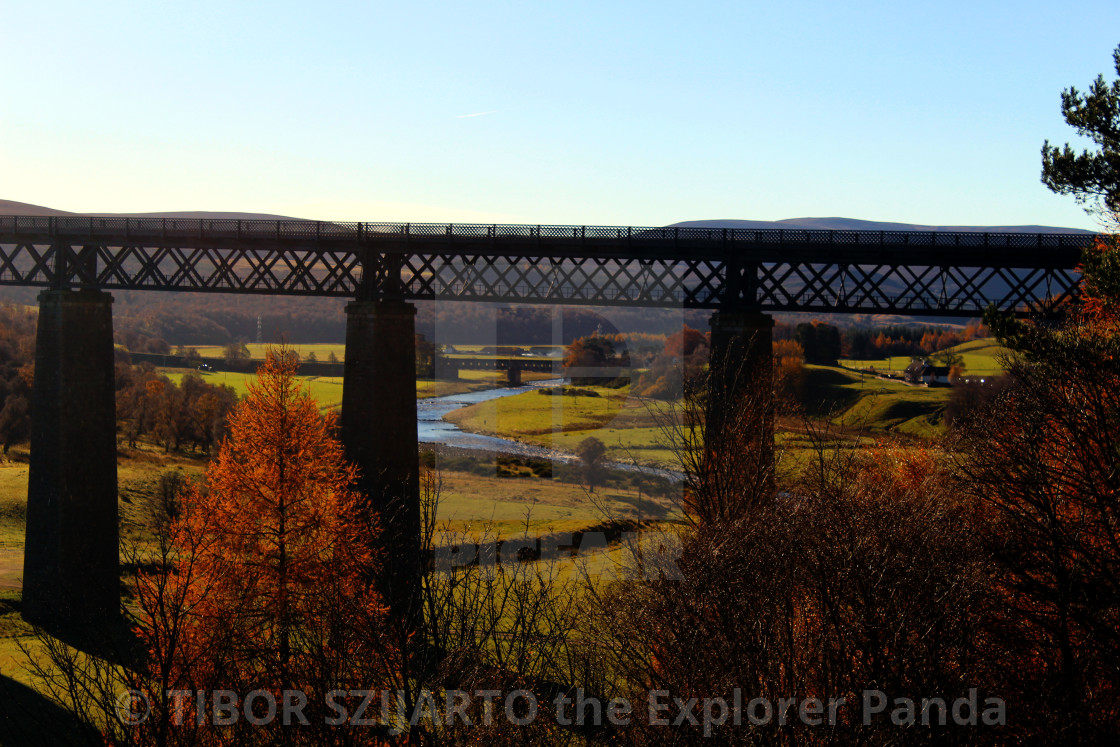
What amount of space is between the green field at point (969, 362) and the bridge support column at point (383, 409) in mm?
97739

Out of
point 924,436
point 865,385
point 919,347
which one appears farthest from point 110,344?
point 919,347

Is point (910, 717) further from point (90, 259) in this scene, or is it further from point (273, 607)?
point (90, 259)

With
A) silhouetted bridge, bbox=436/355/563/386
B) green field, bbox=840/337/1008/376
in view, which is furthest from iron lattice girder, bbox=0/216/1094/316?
green field, bbox=840/337/1008/376

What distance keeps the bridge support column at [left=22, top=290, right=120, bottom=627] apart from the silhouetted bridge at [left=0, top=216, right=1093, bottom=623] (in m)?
0.06

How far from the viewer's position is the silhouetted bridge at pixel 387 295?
3031cm

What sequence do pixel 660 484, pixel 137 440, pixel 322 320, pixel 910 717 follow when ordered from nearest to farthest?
1. pixel 910 717
2. pixel 660 484
3. pixel 137 440
4. pixel 322 320

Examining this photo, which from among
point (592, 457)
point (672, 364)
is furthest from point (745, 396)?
point (672, 364)

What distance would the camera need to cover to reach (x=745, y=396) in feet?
87.2

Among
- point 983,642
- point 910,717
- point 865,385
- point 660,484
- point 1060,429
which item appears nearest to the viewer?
point 910,717

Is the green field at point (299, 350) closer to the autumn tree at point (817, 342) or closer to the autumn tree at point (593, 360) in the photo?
the autumn tree at point (593, 360)

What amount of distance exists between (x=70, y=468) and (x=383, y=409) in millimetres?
13038

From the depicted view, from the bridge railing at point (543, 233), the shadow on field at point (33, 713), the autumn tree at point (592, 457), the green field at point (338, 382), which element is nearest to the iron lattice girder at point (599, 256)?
the bridge railing at point (543, 233)

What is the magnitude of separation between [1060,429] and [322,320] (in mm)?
130857

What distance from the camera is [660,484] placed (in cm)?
6444
